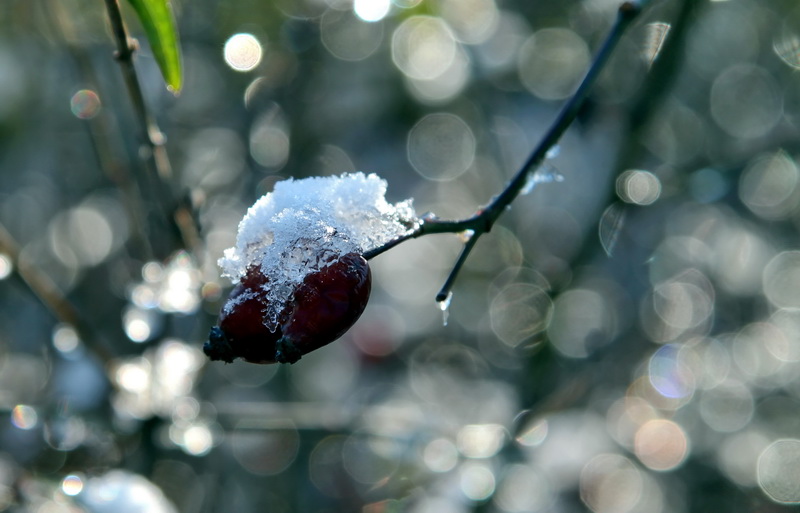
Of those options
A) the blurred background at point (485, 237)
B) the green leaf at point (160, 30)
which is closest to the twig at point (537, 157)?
the green leaf at point (160, 30)

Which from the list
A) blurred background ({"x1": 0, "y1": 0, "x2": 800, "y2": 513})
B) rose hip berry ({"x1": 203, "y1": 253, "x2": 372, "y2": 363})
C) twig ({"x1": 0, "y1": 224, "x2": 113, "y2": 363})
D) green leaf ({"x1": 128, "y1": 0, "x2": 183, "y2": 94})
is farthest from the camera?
blurred background ({"x1": 0, "y1": 0, "x2": 800, "y2": 513})

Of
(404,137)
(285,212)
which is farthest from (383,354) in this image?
(285,212)

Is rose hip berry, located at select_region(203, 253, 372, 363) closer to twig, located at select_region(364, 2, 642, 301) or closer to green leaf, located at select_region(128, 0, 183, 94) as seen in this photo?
twig, located at select_region(364, 2, 642, 301)

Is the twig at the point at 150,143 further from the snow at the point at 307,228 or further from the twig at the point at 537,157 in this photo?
the twig at the point at 537,157

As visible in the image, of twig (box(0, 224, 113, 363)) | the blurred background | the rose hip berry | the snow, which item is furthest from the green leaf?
the blurred background

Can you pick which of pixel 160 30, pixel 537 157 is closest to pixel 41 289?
pixel 160 30

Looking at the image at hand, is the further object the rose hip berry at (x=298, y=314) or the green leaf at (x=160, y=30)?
the green leaf at (x=160, y=30)
